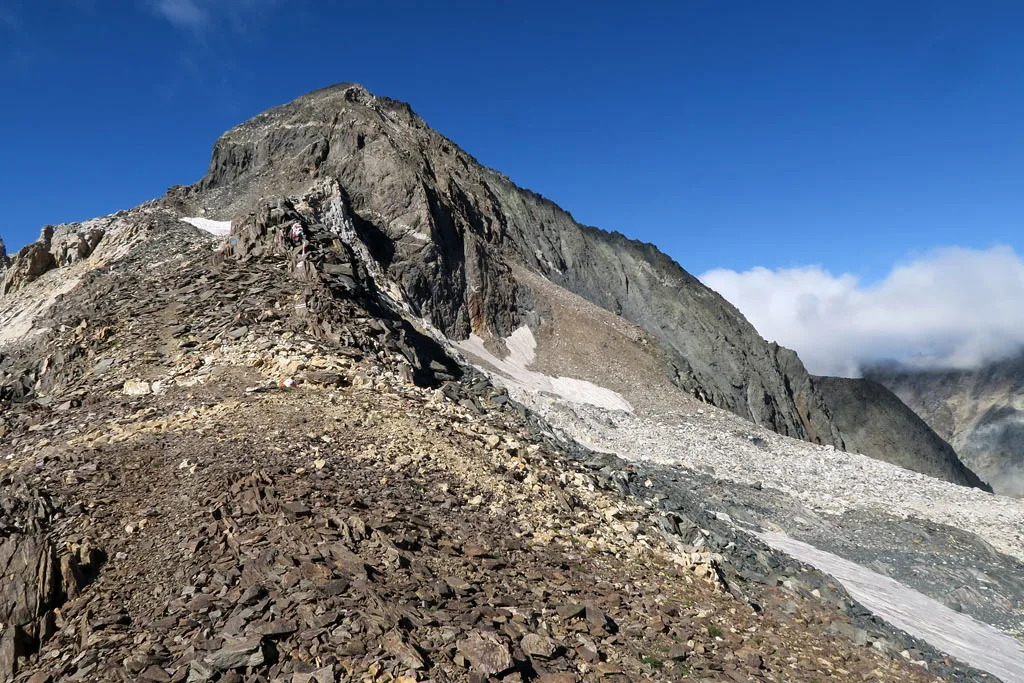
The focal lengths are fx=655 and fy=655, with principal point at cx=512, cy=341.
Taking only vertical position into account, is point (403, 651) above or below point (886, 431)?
below

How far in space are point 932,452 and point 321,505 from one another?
7451 cm

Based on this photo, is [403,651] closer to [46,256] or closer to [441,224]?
[46,256]

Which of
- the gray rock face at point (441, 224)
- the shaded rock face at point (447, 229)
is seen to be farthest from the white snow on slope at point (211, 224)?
the shaded rock face at point (447, 229)

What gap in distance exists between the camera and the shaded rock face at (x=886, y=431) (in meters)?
65.2

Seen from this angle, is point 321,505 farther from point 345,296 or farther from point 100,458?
point 345,296

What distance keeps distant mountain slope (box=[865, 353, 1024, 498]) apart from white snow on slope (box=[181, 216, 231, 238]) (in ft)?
352

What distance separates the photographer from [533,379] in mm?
30391

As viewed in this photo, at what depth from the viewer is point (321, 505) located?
827 cm

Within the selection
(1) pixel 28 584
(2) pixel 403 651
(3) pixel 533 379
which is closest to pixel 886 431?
(3) pixel 533 379

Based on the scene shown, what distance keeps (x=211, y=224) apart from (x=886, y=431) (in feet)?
222

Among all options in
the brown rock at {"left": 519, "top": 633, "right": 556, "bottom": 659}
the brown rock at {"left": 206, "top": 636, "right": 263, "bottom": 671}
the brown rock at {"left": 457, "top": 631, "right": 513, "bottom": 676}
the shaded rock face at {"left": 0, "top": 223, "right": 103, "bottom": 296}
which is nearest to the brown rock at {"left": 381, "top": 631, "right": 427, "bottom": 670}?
the brown rock at {"left": 457, "top": 631, "right": 513, "bottom": 676}

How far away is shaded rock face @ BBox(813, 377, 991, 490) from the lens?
65188mm

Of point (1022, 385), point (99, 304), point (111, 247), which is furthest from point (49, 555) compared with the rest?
point (1022, 385)

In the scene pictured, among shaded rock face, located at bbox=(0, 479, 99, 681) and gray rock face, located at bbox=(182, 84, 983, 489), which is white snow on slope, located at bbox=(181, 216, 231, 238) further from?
shaded rock face, located at bbox=(0, 479, 99, 681)
